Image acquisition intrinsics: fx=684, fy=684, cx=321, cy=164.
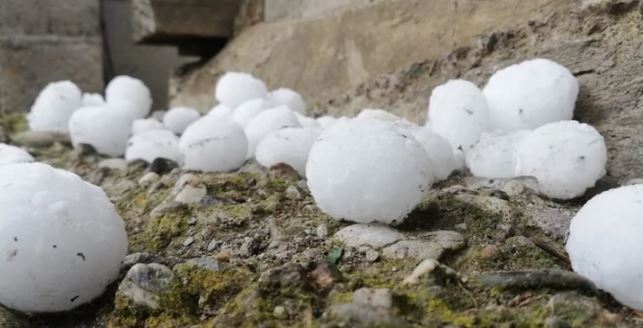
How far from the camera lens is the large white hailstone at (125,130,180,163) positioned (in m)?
2.32

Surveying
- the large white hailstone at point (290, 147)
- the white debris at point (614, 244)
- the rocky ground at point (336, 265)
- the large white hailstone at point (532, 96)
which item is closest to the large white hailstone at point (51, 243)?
the rocky ground at point (336, 265)

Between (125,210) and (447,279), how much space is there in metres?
1.06

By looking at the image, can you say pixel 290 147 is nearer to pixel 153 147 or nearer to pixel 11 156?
pixel 153 147

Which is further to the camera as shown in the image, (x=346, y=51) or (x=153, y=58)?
(x=153, y=58)

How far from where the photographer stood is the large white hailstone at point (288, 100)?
8.64 feet

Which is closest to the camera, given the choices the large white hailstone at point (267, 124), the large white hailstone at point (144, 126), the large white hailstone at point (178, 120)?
the large white hailstone at point (267, 124)

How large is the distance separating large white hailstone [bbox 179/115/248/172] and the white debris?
108 cm

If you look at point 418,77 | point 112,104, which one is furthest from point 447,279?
point 112,104

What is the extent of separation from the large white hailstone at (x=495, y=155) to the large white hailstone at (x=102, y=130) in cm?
151

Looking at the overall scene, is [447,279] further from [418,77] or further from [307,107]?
[307,107]

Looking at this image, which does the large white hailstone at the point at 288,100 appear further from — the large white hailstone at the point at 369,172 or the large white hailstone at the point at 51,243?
the large white hailstone at the point at 51,243

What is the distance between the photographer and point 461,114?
1807 millimetres

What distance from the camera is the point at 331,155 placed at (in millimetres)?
1327

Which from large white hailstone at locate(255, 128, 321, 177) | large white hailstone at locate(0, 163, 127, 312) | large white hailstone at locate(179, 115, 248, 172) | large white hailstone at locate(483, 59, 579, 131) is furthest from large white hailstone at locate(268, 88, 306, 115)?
large white hailstone at locate(0, 163, 127, 312)
